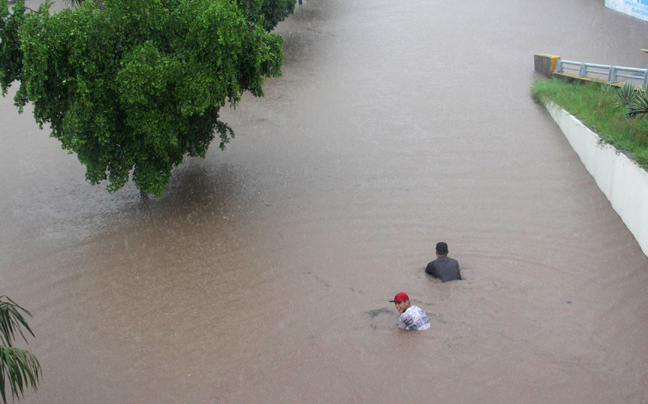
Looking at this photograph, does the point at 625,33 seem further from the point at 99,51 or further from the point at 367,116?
the point at 99,51

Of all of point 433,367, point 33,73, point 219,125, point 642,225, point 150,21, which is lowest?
point 433,367

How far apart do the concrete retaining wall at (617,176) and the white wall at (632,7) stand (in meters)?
11.4

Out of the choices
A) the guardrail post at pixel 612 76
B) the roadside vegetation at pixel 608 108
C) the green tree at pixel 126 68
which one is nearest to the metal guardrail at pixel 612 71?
the guardrail post at pixel 612 76

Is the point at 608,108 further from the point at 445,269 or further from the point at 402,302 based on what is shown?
the point at 402,302

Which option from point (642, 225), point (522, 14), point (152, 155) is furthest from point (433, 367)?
point (522, 14)

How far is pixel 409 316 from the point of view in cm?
896

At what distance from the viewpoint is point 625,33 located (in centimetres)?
2241

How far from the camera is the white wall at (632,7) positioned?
23.0 metres

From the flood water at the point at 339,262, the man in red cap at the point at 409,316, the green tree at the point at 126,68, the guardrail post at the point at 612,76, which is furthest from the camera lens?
the guardrail post at the point at 612,76

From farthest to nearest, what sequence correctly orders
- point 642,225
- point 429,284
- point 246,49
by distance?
point 246,49, point 642,225, point 429,284

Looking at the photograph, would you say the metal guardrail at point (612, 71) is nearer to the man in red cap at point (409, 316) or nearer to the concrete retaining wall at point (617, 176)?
the concrete retaining wall at point (617, 176)

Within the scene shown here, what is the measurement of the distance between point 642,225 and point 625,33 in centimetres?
1451

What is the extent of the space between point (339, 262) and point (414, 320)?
239 centimetres

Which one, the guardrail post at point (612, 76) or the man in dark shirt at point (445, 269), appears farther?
the guardrail post at point (612, 76)
